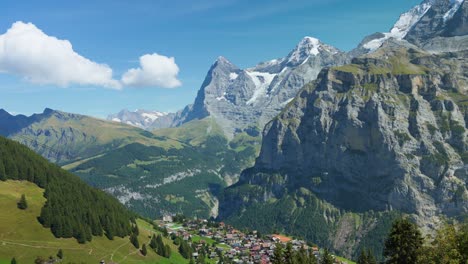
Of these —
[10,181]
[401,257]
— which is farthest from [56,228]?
[401,257]

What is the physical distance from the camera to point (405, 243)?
249ft

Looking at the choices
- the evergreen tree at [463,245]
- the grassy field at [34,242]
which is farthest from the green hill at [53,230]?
the evergreen tree at [463,245]

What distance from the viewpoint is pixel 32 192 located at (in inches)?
7643

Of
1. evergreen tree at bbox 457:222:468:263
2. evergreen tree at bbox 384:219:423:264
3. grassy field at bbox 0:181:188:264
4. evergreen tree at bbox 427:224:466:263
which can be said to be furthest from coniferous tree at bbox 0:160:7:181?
evergreen tree at bbox 457:222:468:263

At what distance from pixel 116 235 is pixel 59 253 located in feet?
128

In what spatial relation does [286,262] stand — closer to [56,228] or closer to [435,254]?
[435,254]

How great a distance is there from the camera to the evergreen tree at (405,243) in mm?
75875

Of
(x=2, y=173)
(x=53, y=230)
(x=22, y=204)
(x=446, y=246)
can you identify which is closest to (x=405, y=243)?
(x=446, y=246)

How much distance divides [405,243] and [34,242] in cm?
13573

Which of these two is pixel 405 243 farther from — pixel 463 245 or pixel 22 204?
pixel 22 204

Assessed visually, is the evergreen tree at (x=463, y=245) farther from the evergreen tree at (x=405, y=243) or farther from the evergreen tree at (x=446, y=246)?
the evergreen tree at (x=405, y=243)

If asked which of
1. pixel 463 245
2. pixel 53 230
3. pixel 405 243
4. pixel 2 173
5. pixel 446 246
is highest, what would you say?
pixel 463 245

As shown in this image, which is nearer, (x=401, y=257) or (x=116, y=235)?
(x=401, y=257)

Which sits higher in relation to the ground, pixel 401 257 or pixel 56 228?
pixel 401 257
